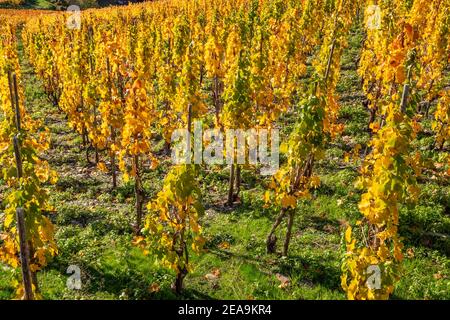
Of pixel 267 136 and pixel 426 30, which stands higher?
pixel 426 30

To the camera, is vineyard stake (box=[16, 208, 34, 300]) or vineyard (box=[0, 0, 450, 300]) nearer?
vineyard stake (box=[16, 208, 34, 300])

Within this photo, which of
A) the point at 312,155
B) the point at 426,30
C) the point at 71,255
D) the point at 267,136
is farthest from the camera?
the point at 426,30

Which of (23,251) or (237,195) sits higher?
(23,251)

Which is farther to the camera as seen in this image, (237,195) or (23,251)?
(237,195)

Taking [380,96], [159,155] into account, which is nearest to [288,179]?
[380,96]

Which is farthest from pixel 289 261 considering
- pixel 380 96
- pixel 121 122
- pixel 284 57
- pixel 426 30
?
pixel 426 30

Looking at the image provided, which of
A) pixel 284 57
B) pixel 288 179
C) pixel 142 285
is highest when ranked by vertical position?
pixel 284 57

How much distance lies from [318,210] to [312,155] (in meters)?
3.68

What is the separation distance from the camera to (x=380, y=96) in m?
15.8

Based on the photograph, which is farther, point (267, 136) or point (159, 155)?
point (159, 155)

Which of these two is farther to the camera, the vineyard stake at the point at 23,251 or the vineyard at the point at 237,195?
the vineyard at the point at 237,195

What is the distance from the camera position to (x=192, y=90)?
11344mm

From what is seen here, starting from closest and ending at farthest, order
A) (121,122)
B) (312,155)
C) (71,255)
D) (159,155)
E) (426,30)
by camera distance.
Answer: (312,155) → (71,255) → (121,122) → (159,155) → (426,30)
